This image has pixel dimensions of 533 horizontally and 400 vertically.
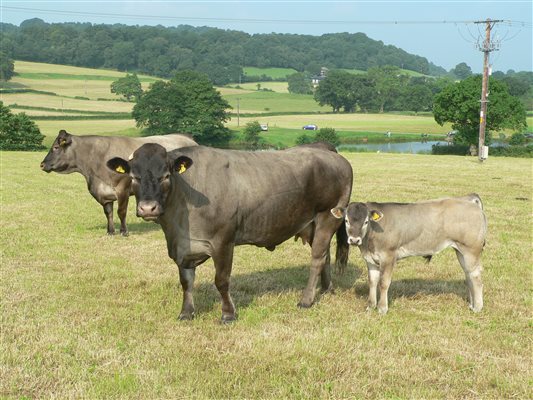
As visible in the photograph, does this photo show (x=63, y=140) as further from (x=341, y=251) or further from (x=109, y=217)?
(x=341, y=251)

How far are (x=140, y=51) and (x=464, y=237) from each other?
658 ft

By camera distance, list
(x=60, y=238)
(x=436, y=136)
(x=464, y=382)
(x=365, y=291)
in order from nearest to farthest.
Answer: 1. (x=464, y=382)
2. (x=365, y=291)
3. (x=60, y=238)
4. (x=436, y=136)

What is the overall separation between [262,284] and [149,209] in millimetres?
3562

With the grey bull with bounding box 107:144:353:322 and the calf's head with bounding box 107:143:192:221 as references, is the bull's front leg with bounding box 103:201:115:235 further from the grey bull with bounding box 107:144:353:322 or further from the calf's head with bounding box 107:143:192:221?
the calf's head with bounding box 107:143:192:221

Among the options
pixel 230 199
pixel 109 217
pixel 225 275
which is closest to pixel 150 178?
pixel 230 199

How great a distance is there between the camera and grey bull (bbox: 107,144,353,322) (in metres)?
6.66

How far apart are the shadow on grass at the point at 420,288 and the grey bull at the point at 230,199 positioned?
4.04 feet

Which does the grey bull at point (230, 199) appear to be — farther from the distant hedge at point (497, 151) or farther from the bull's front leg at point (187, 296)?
the distant hedge at point (497, 151)

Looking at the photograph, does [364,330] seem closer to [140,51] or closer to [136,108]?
[136,108]

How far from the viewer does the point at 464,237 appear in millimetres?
7844

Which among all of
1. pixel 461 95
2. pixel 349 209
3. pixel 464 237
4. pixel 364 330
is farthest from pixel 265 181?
pixel 461 95

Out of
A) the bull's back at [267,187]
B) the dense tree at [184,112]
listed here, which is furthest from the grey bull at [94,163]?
the dense tree at [184,112]

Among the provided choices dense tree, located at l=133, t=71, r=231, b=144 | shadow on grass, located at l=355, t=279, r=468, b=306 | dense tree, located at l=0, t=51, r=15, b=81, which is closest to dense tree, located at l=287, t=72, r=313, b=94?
dense tree, located at l=0, t=51, r=15, b=81

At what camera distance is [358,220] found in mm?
7477
